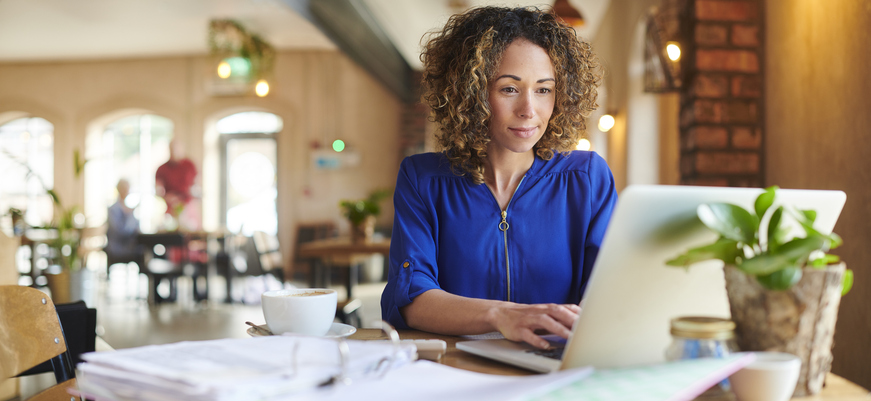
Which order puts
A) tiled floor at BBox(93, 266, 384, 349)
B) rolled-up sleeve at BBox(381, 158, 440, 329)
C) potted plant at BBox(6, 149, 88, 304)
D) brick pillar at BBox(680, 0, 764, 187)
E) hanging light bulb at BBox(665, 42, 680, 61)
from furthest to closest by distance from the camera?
tiled floor at BBox(93, 266, 384, 349), potted plant at BBox(6, 149, 88, 304), hanging light bulb at BBox(665, 42, 680, 61), brick pillar at BBox(680, 0, 764, 187), rolled-up sleeve at BBox(381, 158, 440, 329)

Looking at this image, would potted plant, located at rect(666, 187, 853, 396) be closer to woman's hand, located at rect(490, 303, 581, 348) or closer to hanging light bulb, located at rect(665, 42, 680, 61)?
woman's hand, located at rect(490, 303, 581, 348)

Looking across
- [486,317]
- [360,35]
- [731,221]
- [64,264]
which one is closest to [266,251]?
[64,264]

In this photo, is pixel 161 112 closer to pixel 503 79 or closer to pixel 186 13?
pixel 186 13

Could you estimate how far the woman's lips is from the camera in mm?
1310

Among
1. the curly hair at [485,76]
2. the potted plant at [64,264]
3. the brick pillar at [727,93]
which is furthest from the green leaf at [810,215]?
the potted plant at [64,264]

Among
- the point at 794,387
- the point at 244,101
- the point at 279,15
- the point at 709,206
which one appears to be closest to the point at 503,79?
the point at 709,206

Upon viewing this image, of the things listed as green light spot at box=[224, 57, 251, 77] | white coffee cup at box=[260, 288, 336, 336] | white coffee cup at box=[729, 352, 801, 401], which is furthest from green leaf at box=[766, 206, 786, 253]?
green light spot at box=[224, 57, 251, 77]

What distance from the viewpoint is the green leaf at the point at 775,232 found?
660mm

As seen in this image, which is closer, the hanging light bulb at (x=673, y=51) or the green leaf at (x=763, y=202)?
the green leaf at (x=763, y=202)

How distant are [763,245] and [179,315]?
5818 millimetres

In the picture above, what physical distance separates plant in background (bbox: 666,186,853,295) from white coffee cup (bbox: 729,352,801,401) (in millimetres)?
77

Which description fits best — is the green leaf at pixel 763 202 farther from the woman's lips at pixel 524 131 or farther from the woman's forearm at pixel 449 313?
the woman's lips at pixel 524 131

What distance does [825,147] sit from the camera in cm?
201

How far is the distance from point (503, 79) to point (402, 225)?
15.0 inches
